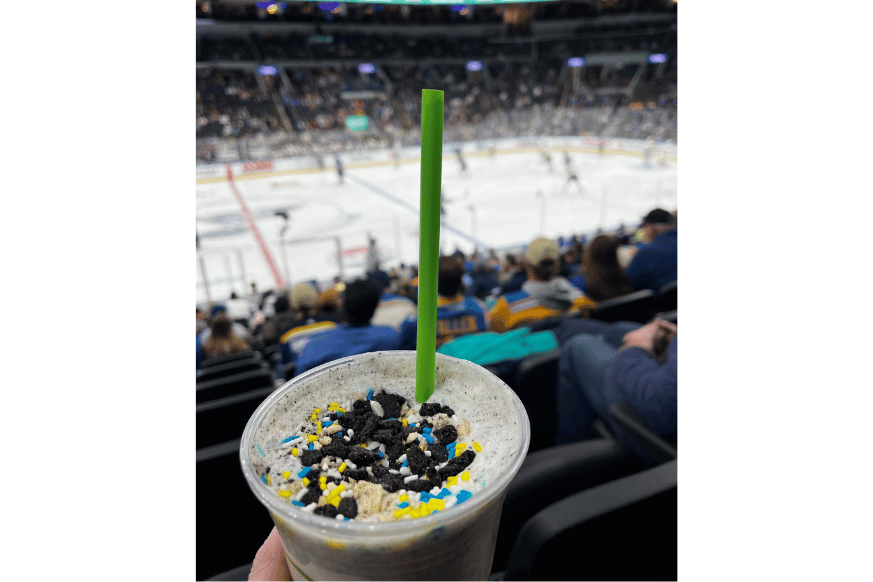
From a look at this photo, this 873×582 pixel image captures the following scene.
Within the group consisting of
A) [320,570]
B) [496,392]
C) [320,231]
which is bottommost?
[320,570]

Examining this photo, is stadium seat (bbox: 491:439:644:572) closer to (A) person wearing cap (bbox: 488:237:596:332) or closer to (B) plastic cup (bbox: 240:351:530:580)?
(B) plastic cup (bbox: 240:351:530:580)

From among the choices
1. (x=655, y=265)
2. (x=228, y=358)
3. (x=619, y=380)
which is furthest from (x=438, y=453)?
(x=655, y=265)

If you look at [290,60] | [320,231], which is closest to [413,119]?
[290,60]

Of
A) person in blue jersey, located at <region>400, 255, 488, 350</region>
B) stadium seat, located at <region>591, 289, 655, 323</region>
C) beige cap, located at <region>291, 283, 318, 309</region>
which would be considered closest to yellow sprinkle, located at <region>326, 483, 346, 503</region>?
person in blue jersey, located at <region>400, 255, 488, 350</region>

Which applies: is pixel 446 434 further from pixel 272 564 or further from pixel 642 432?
pixel 642 432

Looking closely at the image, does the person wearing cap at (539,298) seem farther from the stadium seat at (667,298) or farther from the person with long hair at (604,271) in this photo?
the stadium seat at (667,298)
